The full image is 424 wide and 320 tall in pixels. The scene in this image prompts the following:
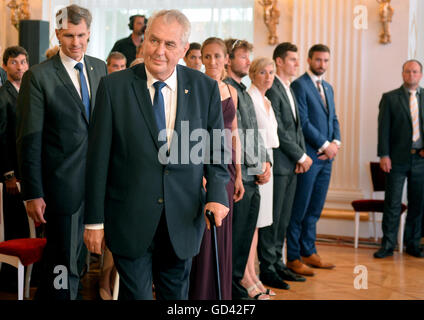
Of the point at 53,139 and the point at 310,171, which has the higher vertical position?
the point at 53,139

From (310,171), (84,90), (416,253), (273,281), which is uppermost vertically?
(84,90)

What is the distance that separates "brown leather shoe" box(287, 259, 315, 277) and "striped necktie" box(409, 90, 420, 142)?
1908mm

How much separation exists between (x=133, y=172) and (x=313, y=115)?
3.58m

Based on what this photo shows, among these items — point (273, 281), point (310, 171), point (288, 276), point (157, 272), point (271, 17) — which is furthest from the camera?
point (271, 17)

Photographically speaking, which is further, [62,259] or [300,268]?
[300,268]

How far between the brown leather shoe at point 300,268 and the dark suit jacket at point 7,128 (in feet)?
7.95

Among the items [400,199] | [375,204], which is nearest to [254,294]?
[400,199]

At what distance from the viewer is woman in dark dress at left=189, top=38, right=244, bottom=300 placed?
138 inches

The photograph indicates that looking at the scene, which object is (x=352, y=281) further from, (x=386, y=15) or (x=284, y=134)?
(x=386, y=15)

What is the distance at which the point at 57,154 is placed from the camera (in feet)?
10.8

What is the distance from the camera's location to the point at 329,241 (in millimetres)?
7125
